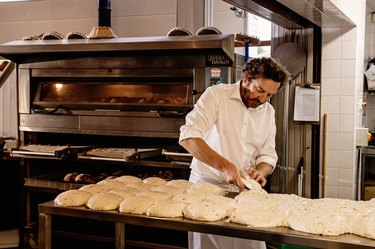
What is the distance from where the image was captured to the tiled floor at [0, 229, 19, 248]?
4.55m

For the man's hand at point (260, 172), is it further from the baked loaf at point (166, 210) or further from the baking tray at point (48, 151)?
the baking tray at point (48, 151)

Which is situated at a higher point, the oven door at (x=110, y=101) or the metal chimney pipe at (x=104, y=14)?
the metal chimney pipe at (x=104, y=14)

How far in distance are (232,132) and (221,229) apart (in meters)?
1.20

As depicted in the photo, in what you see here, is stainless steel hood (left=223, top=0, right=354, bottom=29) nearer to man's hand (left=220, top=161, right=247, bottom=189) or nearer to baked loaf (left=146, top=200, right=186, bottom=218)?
man's hand (left=220, top=161, right=247, bottom=189)

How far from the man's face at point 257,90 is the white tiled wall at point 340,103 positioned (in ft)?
5.29

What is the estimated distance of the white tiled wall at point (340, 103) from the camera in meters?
4.28

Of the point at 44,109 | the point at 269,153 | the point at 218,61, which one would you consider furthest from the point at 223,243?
the point at 44,109

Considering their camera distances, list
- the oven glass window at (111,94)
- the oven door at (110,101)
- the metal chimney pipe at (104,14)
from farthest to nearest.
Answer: the metal chimney pipe at (104,14), the oven glass window at (111,94), the oven door at (110,101)

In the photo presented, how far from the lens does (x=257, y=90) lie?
280 cm

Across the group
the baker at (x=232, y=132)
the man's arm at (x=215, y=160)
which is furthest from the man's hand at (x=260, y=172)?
the man's arm at (x=215, y=160)

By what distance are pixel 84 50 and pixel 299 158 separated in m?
2.20

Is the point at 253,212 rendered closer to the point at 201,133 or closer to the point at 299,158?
the point at 201,133

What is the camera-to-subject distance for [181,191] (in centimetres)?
252

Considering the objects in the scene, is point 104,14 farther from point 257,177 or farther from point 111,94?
point 257,177
